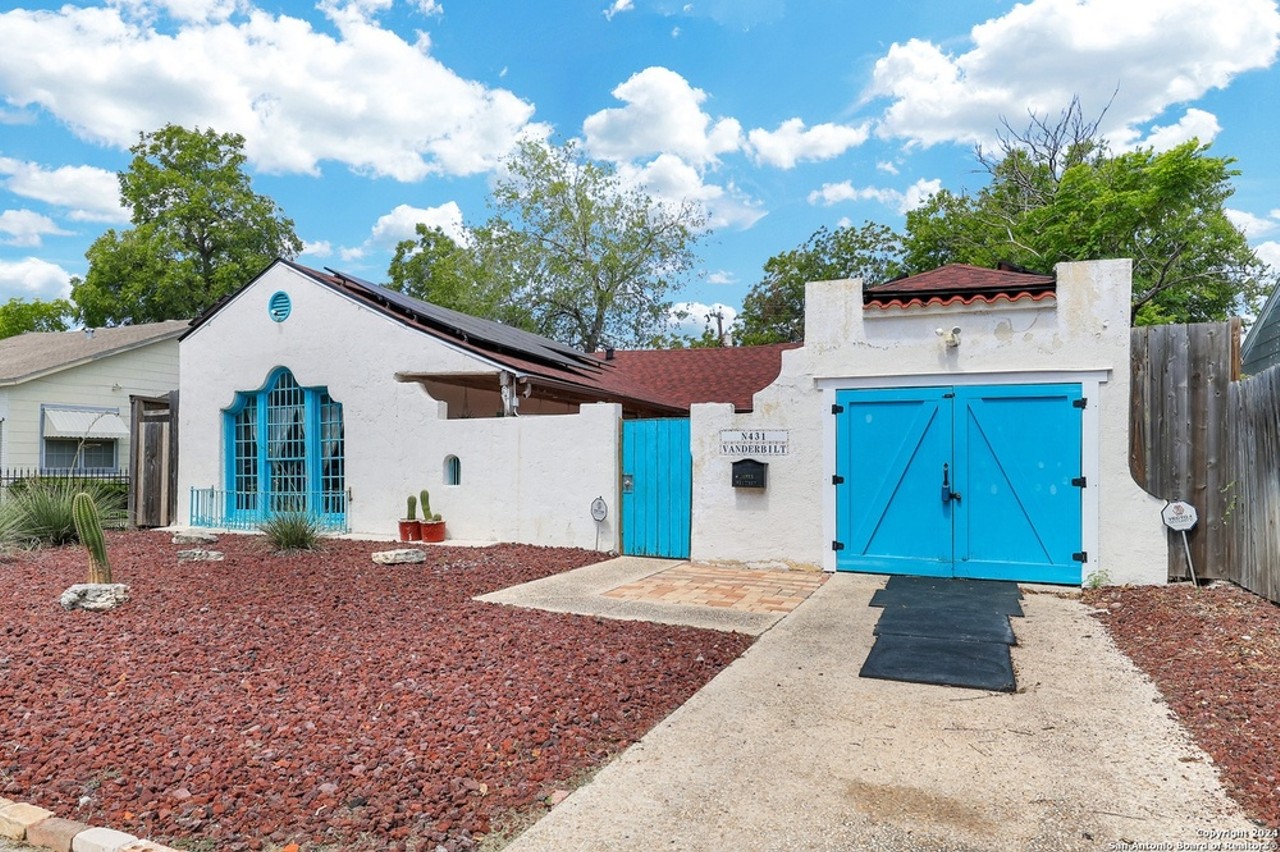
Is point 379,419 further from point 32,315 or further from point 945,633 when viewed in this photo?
point 32,315

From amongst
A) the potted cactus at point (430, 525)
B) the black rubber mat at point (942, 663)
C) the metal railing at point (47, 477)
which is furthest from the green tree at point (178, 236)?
the black rubber mat at point (942, 663)

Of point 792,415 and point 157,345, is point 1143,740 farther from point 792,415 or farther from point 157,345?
point 157,345

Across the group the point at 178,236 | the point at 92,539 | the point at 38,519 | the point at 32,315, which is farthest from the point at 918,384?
the point at 32,315

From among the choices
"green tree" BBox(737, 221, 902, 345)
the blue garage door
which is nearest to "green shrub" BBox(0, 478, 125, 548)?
the blue garage door

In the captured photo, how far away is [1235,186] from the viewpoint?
2027cm

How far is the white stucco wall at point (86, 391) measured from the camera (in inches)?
717

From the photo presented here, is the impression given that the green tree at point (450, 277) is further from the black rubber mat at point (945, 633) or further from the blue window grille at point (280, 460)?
the black rubber mat at point (945, 633)

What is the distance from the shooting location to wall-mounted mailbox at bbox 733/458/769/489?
875 centimetres

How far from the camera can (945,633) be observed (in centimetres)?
570

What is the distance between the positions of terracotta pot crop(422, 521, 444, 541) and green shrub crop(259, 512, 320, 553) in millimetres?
1523

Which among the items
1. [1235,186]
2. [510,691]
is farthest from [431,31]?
[1235,186]

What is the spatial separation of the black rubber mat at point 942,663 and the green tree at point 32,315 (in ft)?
142

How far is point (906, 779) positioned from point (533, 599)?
4.30 metres

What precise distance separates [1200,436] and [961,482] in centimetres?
227
